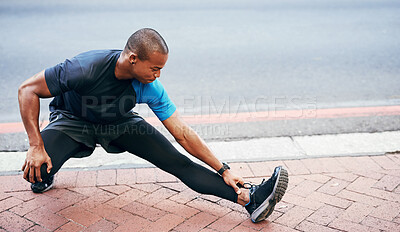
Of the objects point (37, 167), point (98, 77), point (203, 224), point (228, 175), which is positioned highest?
point (98, 77)

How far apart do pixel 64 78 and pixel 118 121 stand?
50 cm

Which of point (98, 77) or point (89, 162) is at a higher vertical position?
point (98, 77)

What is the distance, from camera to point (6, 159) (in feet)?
12.2

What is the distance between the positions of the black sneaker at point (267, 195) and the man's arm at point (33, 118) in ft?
4.24

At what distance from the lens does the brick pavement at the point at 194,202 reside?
2.84 metres

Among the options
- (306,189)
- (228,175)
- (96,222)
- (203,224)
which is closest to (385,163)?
(306,189)

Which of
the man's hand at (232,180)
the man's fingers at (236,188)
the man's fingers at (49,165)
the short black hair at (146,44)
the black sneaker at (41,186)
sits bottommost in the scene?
the black sneaker at (41,186)

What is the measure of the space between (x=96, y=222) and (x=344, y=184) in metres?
1.78

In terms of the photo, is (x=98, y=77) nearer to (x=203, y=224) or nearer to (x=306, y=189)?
(x=203, y=224)

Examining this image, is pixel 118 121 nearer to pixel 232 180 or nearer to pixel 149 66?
pixel 149 66

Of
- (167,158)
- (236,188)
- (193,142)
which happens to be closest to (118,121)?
(167,158)

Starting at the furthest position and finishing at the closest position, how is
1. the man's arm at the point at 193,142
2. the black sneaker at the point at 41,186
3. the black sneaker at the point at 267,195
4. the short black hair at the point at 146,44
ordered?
the black sneaker at the point at 41,186 < the man's arm at the point at 193,142 < the black sneaker at the point at 267,195 < the short black hair at the point at 146,44
